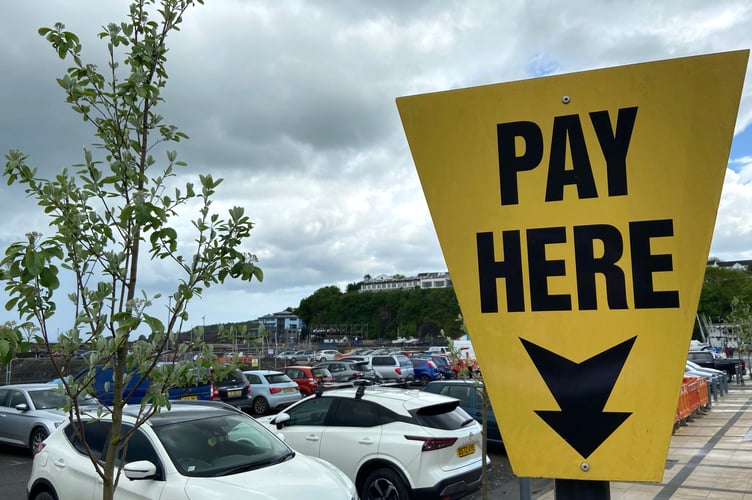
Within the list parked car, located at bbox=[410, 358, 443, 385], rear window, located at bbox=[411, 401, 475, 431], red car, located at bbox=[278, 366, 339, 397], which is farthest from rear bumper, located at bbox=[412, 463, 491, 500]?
parked car, located at bbox=[410, 358, 443, 385]

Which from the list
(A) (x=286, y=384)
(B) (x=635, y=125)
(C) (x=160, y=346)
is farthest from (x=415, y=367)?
(B) (x=635, y=125)

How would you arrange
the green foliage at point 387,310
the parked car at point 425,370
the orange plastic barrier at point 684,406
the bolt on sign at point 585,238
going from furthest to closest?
the green foliage at point 387,310 < the parked car at point 425,370 < the orange plastic barrier at point 684,406 < the bolt on sign at point 585,238

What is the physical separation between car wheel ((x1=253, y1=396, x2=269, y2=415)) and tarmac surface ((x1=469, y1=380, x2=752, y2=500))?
859 cm

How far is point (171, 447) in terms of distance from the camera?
5.03 metres

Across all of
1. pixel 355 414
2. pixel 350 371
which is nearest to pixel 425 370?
pixel 350 371

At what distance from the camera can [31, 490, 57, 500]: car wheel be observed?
5.61 metres

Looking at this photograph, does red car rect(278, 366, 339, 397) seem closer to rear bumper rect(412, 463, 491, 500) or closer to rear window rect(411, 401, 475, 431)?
rear window rect(411, 401, 475, 431)

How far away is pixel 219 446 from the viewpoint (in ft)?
17.3

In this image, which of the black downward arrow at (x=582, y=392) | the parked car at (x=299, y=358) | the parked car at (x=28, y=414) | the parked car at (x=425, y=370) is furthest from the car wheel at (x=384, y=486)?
the parked car at (x=299, y=358)

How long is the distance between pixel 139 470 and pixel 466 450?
4.28 m

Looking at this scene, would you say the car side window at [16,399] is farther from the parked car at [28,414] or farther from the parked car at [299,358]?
the parked car at [299,358]

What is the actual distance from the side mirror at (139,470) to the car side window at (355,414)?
11.1ft

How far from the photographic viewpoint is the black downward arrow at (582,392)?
4.05 feet

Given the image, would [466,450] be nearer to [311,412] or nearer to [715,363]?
[311,412]
